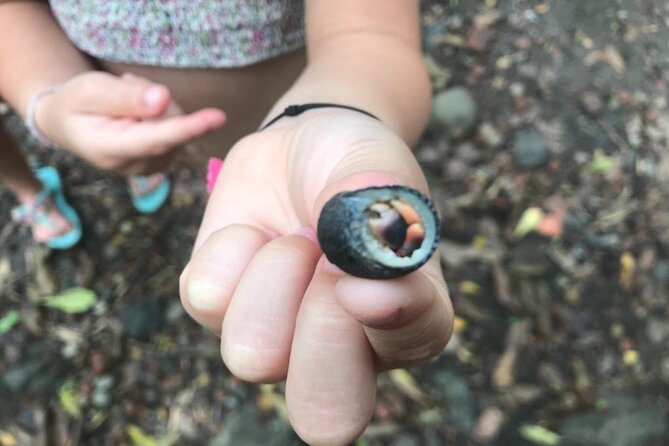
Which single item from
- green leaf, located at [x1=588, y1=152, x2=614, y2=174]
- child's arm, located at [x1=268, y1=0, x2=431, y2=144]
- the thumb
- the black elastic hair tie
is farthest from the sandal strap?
green leaf, located at [x1=588, y1=152, x2=614, y2=174]

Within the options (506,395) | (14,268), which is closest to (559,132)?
(506,395)

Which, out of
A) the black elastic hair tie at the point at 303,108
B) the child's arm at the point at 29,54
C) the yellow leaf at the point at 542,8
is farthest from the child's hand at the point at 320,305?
the yellow leaf at the point at 542,8

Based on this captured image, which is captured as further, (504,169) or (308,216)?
(504,169)

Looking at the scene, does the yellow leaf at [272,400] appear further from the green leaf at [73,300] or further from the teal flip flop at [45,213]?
the teal flip flop at [45,213]

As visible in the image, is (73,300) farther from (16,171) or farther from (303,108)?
(303,108)

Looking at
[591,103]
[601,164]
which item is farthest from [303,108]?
[591,103]

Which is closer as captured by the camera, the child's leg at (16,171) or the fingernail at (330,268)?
the fingernail at (330,268)

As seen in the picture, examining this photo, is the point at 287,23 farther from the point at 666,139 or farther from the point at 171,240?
the point at 666,139
